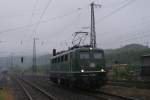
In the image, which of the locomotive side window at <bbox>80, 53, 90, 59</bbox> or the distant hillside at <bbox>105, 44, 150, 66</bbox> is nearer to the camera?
the locomotive side window at <bbox>80, 53, 90, 59</bbox>

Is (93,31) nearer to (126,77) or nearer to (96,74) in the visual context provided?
(126,77)

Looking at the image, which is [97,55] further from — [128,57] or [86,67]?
[128,57]

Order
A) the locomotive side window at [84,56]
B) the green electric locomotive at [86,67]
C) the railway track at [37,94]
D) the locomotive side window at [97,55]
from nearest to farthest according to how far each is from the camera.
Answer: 1. the railway track at [37,94]
2. the green electric locomotive at [86,67]
3. the locomotive side window at [84,56]
4. the locomotive side window at [97,55]

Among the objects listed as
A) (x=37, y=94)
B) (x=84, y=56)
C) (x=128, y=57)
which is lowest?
(x=37, y=94)

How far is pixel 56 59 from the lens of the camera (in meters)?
33.3

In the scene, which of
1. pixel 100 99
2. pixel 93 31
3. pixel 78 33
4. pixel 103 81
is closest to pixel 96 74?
pixel 103 81

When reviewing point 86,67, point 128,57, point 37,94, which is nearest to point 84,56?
point 86,67

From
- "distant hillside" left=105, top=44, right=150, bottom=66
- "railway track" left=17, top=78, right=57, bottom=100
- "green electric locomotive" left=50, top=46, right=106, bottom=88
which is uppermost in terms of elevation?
"distant hillside" left=105, top=44, right=150, bottom=66

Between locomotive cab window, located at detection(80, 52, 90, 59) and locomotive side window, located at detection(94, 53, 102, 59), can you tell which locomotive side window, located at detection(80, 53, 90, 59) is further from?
locomotive side window, located at detection(94, 53, 102, 59)

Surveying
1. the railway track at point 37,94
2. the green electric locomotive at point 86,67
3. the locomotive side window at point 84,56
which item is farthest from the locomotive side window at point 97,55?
the railway track at point 37,94

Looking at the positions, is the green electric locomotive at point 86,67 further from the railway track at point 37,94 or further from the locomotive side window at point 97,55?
the railway track at point 37,94

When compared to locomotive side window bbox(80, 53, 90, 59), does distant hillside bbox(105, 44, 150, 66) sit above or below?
above

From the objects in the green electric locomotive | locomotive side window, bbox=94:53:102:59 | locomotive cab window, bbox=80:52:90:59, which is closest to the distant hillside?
locomotive side window, bbox=94:53:102:59

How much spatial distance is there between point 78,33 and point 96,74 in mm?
8555
